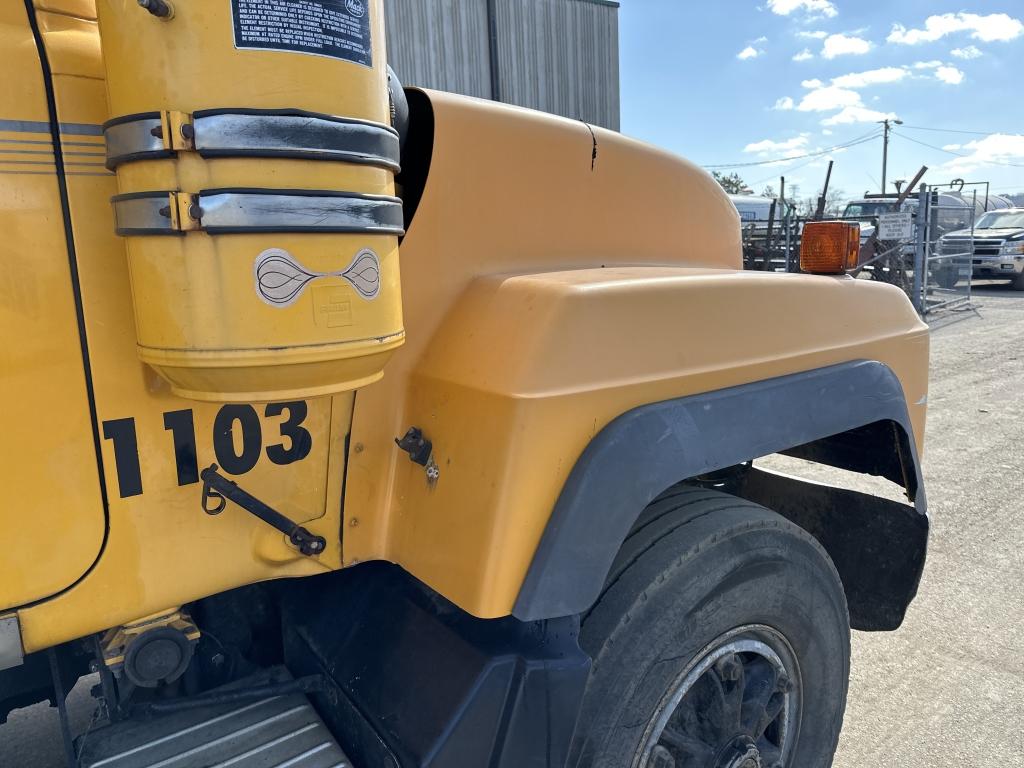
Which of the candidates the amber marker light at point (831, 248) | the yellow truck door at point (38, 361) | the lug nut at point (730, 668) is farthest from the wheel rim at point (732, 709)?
the yellow truck door at point (38, 361)

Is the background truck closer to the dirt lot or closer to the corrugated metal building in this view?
the dirt lot

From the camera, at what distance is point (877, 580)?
8.24ft

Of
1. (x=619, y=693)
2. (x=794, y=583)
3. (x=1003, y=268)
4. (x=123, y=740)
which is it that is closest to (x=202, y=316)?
(x=123, y=740)

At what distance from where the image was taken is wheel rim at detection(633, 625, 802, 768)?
171 centimetres

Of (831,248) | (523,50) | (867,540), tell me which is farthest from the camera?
(523,50)

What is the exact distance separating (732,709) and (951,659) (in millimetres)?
1785

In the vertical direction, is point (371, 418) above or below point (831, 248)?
below

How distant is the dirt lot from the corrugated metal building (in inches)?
311

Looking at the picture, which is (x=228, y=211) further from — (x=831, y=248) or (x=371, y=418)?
(x=831, y=248)

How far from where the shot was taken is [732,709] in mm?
1862

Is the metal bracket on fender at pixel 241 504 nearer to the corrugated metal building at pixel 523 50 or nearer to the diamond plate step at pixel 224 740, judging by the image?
the diamond plate step at pixel 224 740

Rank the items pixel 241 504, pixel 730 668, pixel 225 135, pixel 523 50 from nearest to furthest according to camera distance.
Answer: pixel 225 135
pixel 241 504
pixel 730 668
pixel 523 50

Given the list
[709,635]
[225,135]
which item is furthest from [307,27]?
[709,635]

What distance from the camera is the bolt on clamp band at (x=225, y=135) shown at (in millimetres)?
1085
